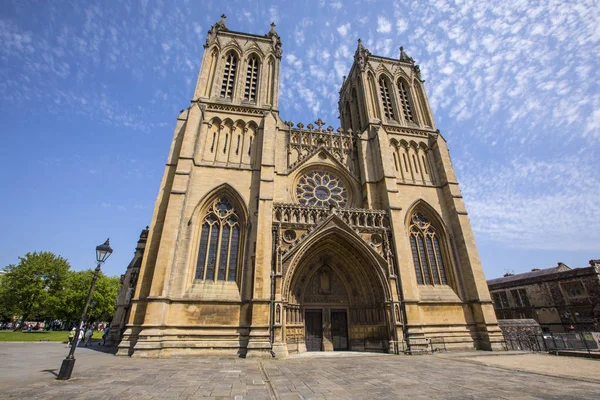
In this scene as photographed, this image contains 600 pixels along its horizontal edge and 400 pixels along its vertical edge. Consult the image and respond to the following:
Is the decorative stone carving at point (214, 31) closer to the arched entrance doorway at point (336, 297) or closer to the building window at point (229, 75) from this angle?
the building window at point (229, 75)

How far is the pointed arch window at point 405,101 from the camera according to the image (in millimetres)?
24786

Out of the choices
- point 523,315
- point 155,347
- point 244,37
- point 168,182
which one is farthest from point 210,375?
point 523,315

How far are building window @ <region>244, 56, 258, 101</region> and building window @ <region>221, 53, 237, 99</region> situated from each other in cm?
117

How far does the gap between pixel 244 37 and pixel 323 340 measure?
970 inches

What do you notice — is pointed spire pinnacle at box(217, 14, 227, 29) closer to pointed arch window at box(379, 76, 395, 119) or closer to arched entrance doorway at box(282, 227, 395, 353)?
pointed arch window at box(379, 76, 395, 119)

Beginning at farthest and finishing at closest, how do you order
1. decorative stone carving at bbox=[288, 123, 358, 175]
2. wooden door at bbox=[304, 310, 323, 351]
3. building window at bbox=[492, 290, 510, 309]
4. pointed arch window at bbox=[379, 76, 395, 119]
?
building window at bbox=[492, 290, 510, 309] < pointed arch window at bbox=[379, 76, 395, 119] < decorative stone carving at bbox=[288, 123, 358, 175] < wooden door at bbox=[304, 310, 323, 351]

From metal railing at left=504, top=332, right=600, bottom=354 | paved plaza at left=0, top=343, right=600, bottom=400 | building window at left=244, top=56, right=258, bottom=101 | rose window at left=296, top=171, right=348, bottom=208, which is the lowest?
paved plaza at left=0, top=343, right=600, bottom=400

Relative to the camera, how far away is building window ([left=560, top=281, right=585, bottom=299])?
2794 centimetres

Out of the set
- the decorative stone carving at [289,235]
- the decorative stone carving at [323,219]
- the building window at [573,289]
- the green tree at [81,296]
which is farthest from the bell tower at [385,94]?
the green tree at [81,296]

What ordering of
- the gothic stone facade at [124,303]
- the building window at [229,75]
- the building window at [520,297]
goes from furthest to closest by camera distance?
the building window at [520,297] < the building window at [229,75] < the gothic stone facade at [124,303]

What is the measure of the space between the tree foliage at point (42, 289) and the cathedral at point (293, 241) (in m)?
24.9

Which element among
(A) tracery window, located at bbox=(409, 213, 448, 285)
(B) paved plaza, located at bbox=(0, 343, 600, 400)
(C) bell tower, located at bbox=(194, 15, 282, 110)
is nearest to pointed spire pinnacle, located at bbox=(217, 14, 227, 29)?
(C) bell tower, located at bbox=(194, 15, 282, 110)

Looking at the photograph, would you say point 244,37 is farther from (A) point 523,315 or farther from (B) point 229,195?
(A) point 523,315

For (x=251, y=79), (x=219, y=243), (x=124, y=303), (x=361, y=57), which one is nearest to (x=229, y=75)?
(x=251, y=79)
